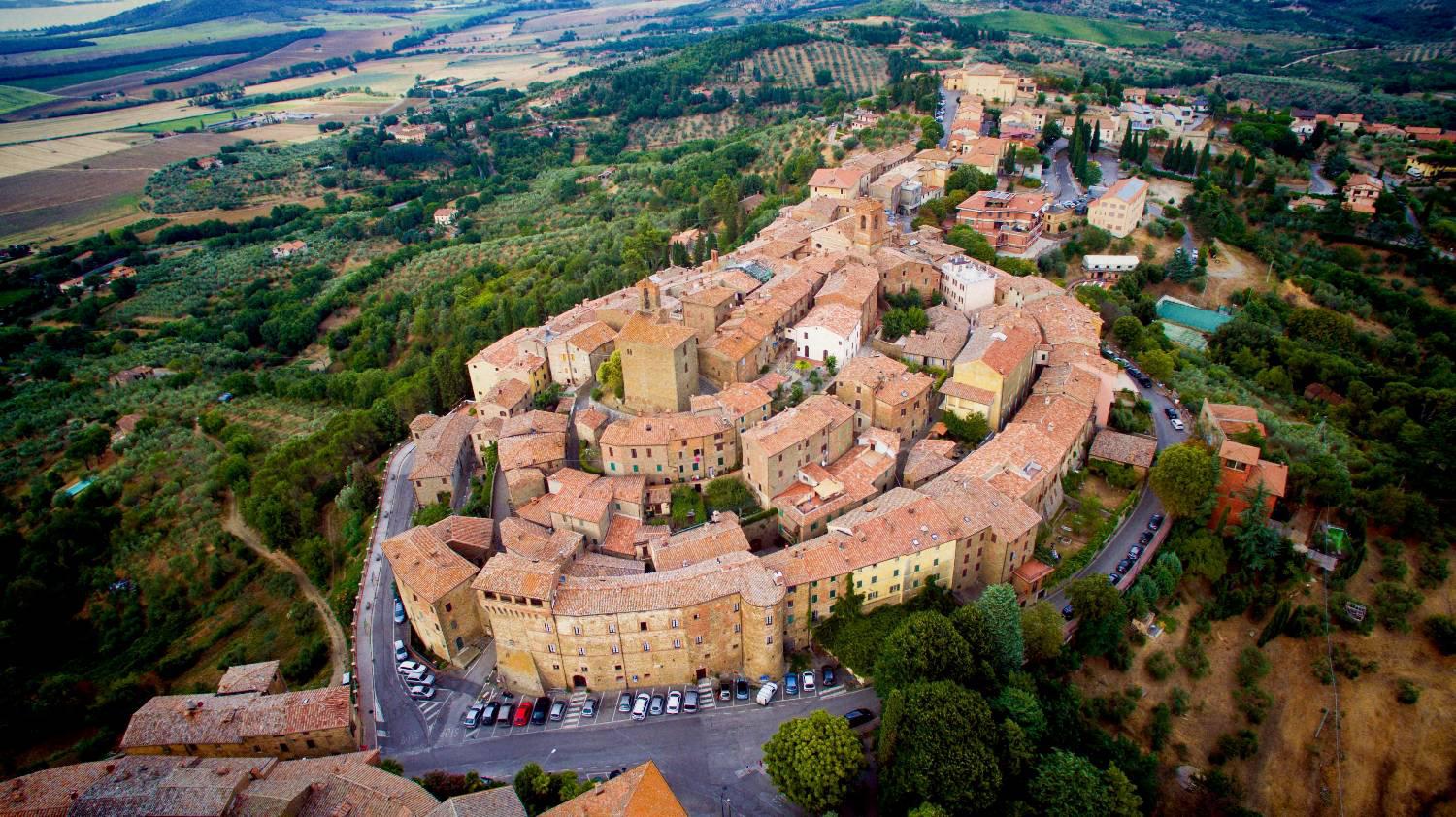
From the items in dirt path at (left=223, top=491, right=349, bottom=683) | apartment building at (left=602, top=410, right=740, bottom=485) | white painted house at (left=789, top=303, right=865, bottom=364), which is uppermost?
white painted house at (left=789, top=303, right=865, bottom=364)

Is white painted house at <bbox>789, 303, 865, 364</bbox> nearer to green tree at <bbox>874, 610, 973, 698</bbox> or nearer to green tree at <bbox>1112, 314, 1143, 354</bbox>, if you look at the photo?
green tree at <bbox>1112, 314, 1143, 354</bbox>

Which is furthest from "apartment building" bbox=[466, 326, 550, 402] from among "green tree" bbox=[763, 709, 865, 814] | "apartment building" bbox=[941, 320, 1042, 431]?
"green tree" bbox=[763, 709, 865, 814]

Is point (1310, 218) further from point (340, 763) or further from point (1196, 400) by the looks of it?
point (340, 763)

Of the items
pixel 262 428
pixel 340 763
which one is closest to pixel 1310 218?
pixel 340 763

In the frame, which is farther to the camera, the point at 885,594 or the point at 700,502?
the point at 700,502

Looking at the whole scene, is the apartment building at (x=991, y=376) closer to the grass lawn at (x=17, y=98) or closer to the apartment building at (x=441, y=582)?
the apartment building at (x=441, y=582)

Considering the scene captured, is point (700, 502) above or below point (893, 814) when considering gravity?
above

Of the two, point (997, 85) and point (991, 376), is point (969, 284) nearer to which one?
point (991, 376)
